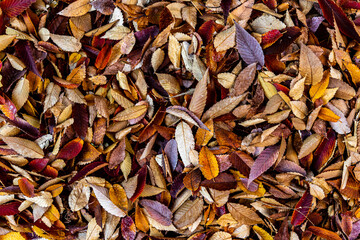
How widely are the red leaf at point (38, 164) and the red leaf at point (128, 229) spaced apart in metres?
0.22

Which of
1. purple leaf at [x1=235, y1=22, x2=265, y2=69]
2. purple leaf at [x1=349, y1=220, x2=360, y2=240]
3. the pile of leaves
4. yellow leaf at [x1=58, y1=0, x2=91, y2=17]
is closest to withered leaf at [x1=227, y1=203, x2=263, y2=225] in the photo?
the pile of leaves

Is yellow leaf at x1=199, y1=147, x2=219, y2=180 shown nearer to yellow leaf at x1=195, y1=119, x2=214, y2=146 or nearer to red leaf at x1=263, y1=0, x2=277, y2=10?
yellow leaf at x1=195, y1=119, x2=214, y2=146

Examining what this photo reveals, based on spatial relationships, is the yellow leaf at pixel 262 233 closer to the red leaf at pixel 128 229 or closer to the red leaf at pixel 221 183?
the red leaf at pixel 221 183

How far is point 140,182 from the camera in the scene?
0.68 meters

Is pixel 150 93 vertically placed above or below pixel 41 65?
below

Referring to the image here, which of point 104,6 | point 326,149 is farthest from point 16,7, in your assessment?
point 326,149

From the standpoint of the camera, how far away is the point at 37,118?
0.70 meters

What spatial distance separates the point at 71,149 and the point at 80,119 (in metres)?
0.07

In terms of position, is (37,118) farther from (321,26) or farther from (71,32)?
(321,26)

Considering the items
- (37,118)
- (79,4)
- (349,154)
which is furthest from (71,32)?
(349,154)

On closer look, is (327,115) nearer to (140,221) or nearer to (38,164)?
(140,221)

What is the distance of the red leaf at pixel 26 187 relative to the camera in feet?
2.17

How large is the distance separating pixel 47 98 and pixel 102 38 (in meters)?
0.18

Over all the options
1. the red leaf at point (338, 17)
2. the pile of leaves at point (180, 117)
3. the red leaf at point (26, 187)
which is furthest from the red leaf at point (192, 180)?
the red leaf at point (338, 17)
